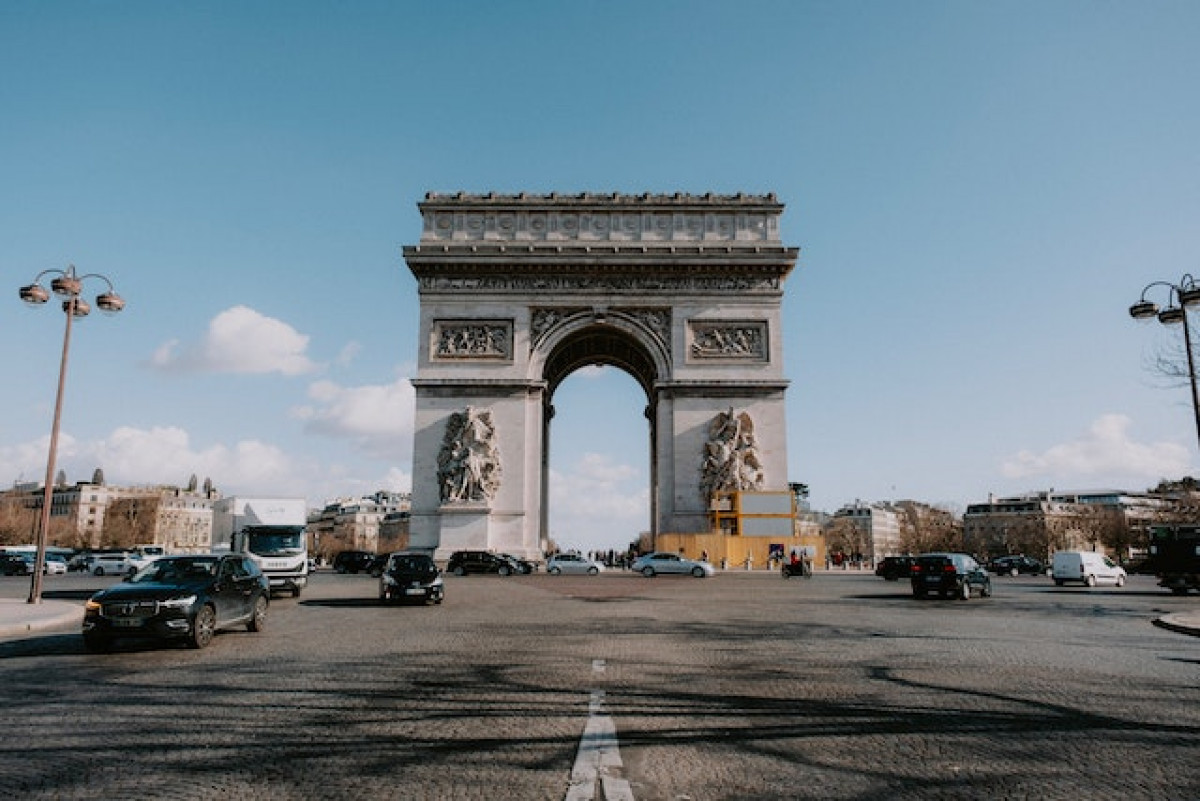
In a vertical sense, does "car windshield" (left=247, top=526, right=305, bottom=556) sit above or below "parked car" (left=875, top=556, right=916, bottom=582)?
above

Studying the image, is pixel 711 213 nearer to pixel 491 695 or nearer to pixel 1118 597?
pixel 1118 597

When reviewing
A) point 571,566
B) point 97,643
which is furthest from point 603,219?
point 97,643

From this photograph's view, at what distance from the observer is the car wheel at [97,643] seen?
417 inches

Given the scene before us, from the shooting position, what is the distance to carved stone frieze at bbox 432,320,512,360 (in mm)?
39469

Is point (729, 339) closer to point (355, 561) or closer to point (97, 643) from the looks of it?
point (355, 561)

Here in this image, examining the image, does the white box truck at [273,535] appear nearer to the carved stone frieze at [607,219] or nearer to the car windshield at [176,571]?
the car windshield at [176,571]

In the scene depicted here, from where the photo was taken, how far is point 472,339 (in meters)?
39.7

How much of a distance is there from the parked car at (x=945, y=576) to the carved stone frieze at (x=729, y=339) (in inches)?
670

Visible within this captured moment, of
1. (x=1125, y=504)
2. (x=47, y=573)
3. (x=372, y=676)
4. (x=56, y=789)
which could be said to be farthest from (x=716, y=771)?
(x=1125, y=504)

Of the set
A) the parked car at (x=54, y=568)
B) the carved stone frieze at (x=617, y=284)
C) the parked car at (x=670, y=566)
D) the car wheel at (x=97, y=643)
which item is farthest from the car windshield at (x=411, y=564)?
the parked car at (x=54, y=568)

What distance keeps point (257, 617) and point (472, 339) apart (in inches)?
1070

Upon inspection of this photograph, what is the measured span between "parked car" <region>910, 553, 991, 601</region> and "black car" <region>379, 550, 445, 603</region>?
1371 cm

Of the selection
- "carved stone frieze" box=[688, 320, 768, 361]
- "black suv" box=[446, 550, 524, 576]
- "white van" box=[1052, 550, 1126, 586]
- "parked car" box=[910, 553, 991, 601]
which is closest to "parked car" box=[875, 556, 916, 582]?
"white van" box=[1052, 550, 1126, 586]

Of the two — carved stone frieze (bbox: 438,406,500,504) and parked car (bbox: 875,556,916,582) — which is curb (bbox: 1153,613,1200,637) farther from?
carved stone frieze (bbox: 438,406,500,504)
